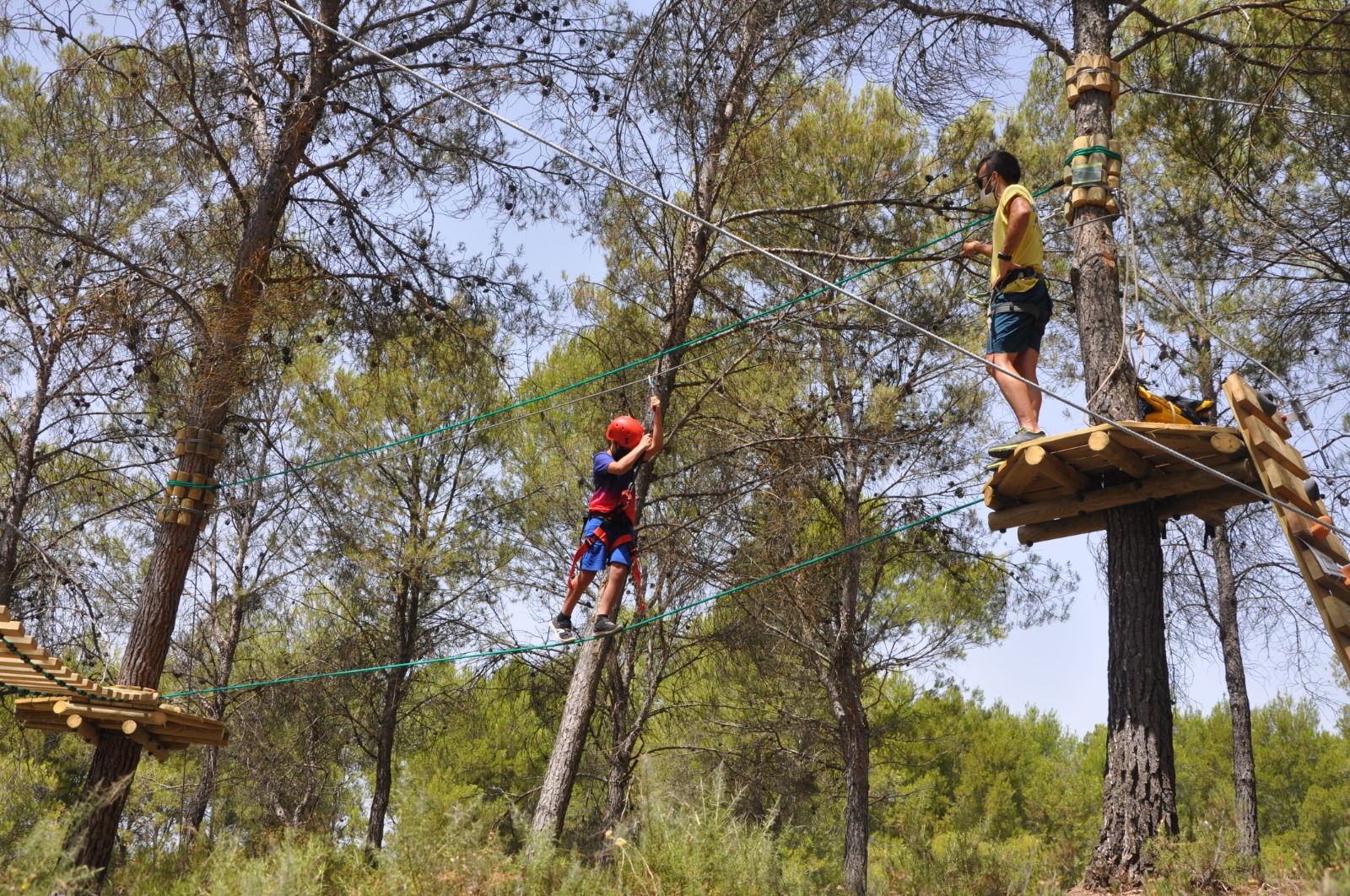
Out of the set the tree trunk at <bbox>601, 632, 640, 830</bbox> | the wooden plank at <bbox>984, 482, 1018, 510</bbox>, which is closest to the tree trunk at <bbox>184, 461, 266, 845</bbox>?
the tree trunk at <bbox>601, 632, 640, 830</bbox>

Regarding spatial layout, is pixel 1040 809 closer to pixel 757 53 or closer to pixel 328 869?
pixel 757 53

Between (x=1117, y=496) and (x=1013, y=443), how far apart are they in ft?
2.20

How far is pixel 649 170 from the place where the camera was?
8320 mm

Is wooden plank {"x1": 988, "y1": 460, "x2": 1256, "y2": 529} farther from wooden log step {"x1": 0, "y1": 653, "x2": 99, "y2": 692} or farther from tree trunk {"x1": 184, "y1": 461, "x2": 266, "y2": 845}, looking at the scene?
tree trunk {"x1": 184, "y1": 461, "x2": 266, "y2": 845}

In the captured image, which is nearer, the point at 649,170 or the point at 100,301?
the point at 100,301

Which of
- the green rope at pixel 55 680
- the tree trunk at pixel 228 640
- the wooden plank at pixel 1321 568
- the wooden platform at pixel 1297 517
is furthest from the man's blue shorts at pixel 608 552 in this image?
the tree trunk at pixel 228 640

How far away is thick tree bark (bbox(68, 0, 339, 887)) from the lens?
5902 millimetres

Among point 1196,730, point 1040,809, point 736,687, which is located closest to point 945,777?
point 1040,809

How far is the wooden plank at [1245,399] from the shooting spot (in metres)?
4.60

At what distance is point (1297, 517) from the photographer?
4.70 metres

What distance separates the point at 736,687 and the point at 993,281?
8788 millimetres

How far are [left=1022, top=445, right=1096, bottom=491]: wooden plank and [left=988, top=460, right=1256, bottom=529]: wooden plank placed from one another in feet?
0.29

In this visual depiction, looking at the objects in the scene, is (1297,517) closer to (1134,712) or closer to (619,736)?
(1134,712)

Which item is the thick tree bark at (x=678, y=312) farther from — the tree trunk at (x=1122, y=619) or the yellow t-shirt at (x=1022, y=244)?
the yellow t-shirt at (x=1022, y=244)
